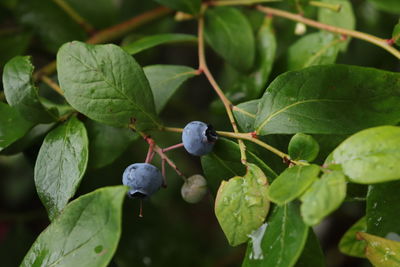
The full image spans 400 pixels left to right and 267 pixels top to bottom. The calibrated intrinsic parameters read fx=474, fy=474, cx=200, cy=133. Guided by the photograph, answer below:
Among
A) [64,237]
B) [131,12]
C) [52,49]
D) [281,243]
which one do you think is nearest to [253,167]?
[281,243]

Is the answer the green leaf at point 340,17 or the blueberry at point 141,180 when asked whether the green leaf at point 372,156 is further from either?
the green leaf at point 340,17

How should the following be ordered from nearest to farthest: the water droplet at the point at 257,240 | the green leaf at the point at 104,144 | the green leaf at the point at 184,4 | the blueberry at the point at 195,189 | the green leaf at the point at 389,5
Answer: the water droplet at the point at 257,240
the blueberry at the point at 195,189
the green leaf at the point at 104,144
the green leaf at the point at 184,4
the green leaf at the point at 389,5

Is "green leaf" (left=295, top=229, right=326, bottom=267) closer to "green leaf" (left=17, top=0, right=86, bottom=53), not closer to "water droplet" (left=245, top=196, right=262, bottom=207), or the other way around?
"water droplet" (left=245, top=196, right=262, bottom=207)

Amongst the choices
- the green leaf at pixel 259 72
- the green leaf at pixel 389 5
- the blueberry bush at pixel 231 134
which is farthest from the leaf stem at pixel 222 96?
the green leaf at pixel 389 5

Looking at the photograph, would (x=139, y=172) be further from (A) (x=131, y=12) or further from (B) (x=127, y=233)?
(A) (x=131, y=12)


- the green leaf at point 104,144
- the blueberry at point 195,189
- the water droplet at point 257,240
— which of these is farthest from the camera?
the green leaf at point 104,144

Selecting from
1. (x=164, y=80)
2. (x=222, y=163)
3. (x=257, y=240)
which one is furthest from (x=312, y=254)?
(x=164, y=80)

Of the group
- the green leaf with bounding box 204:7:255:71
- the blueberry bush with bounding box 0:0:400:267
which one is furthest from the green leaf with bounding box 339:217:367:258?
the green leaf with bounding box 204:7:255:71
